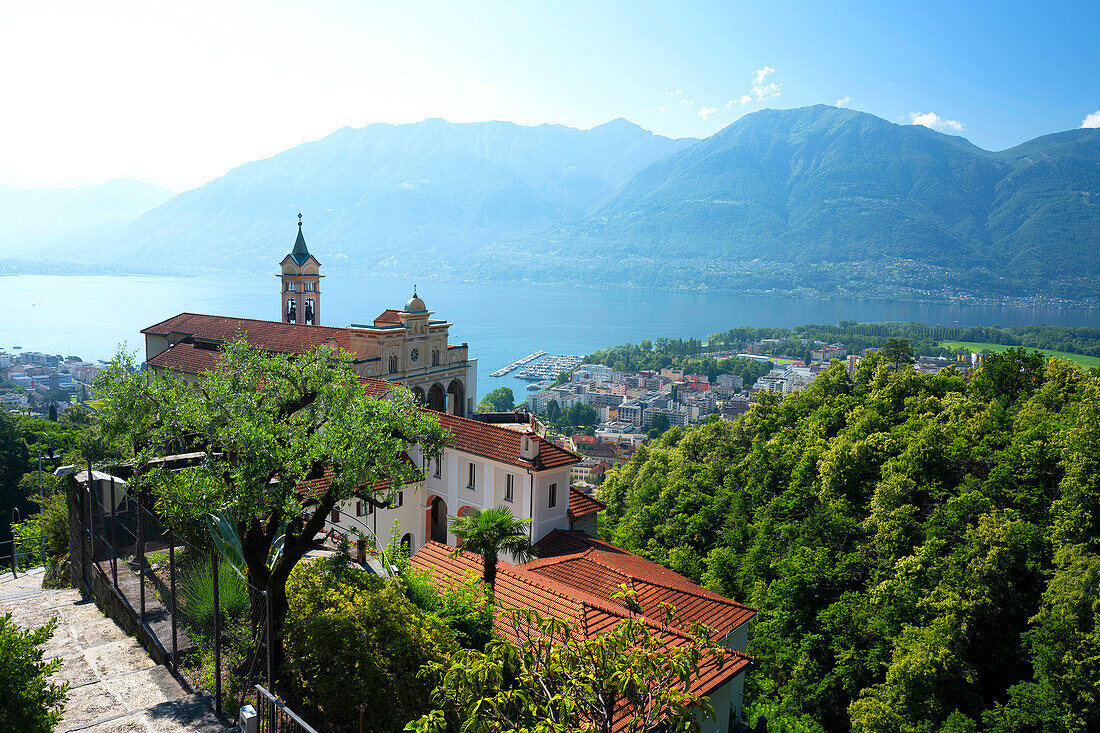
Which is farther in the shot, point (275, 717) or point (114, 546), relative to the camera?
point (114, 546)

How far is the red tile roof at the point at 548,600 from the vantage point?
10.8m

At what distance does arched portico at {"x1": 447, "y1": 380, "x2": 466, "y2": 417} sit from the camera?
3731cm

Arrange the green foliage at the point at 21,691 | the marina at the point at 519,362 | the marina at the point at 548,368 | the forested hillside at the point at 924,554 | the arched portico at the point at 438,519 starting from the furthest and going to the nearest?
the marina at the point at 519,362 < the marina at the point at 548,368 < the arched portico at the point at 438,519 < the forested hillside at the point at 924,554 < the green foliage at the point at 21,691

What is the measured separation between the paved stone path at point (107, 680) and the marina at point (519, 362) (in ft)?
452

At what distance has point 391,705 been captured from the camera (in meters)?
6.66

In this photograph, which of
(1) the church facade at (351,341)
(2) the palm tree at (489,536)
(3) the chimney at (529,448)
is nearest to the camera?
(2) the palm tree at (489,536)

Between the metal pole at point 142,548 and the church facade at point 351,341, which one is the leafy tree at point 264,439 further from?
the church facade at point 351,341

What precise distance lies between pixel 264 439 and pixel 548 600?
7.35m

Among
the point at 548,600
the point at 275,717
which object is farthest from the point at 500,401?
the point at 275,717

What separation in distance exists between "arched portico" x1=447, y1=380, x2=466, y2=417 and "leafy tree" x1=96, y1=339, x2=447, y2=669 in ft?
91.3

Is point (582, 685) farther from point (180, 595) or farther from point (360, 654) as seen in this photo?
point (180, 595)

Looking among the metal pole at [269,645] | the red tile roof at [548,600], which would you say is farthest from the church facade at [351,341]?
the metal pole at [269,645]

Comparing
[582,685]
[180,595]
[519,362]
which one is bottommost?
[519,362]

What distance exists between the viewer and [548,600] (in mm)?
12938
